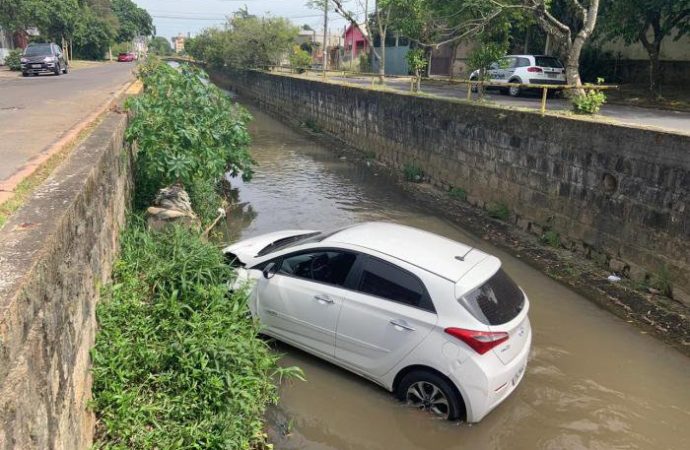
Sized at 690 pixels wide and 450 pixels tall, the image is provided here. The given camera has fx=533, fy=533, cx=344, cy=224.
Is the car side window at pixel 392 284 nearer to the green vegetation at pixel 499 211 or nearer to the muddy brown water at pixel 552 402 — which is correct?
the muddy brown water at pixel 552 402

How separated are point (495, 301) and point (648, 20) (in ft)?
51.8

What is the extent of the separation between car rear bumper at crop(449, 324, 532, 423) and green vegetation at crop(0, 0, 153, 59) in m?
42.3

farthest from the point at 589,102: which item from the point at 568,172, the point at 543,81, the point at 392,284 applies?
the point at 543,81

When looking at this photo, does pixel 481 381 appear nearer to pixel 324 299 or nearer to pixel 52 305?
pixel 324 299

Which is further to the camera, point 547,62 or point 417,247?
point 547,62

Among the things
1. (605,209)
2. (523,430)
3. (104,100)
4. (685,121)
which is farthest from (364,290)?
(104,100)

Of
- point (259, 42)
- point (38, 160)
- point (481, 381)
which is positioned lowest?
point (481, 381)

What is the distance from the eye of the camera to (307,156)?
61.9 feet

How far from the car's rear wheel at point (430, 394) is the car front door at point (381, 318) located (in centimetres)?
23

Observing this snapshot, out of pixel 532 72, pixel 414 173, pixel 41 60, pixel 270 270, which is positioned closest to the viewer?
pixel 270 270

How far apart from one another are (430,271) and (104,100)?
35.8 feet

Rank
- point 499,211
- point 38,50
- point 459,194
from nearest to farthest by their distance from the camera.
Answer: point 499,211, point 459,194, point 38,50

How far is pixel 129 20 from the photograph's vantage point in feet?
287

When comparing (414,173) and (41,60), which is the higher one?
(41,60)
